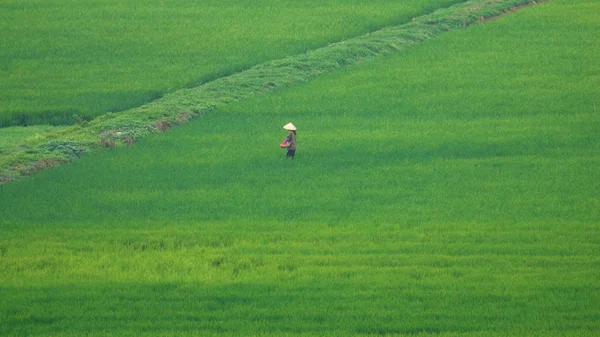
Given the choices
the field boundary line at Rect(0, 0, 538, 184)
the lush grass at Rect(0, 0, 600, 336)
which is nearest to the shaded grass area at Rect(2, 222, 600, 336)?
the lush grass at Rect(0, 0, 600, 336)

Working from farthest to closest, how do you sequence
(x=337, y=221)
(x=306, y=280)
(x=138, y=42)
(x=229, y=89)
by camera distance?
(x=138, y=42) → (x=229, y=89) → (x=337, y=221) → (x=306, y=280)

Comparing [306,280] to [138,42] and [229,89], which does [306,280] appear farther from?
[138,42]

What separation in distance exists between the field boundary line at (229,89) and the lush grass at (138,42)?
924mm

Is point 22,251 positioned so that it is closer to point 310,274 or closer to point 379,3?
point 310,274

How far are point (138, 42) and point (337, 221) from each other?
14539mm

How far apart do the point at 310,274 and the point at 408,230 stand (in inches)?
82.5

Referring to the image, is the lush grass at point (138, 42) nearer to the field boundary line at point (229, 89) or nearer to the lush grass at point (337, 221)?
the field boundary line at point (229, 89)

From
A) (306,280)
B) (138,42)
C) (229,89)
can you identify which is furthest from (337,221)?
(138,42)

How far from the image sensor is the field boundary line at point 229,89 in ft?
53.8

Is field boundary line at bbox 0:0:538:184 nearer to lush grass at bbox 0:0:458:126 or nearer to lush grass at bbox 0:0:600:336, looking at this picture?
lush grass at bbox 0:0:600:336

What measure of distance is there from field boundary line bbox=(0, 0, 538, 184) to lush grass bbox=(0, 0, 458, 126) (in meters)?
0.92

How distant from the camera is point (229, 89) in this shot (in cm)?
2095

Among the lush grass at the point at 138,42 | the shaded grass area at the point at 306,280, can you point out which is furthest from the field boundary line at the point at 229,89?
the shaded grass area at the point at 306,280

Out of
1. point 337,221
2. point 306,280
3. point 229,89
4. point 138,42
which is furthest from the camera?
point 138,42
